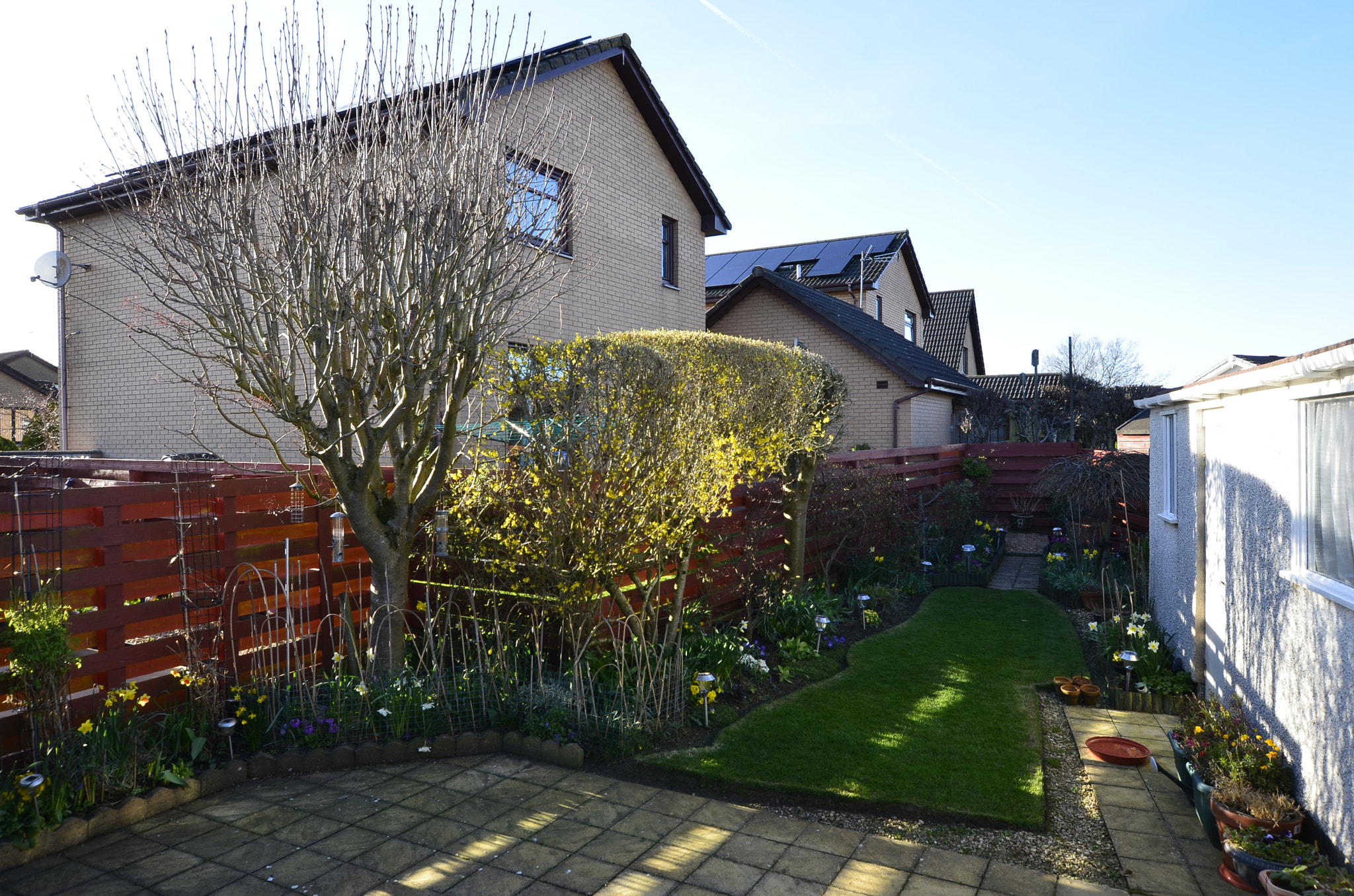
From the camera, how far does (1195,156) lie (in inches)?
460

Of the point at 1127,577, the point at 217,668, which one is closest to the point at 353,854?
the point at 217,668

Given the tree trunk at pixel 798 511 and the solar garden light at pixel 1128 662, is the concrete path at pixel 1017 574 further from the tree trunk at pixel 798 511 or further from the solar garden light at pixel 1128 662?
the solar garden light at pixel 1128 662

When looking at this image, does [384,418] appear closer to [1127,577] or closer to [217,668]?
[217,668]

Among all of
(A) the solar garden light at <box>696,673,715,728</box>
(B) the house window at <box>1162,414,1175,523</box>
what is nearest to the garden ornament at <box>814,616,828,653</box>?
(A) the solar garden light at <box>696,673,715,728</box>

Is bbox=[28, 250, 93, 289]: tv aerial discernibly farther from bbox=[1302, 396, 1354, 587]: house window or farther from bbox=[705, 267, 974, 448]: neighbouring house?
bbox=[1302, 396, 1354, 587]: house window

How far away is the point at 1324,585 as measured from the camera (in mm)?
3549

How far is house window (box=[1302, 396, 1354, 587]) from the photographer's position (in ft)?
11.4

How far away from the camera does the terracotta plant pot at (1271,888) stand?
3.04m

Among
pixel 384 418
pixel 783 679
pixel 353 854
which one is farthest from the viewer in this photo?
pixel 783 679

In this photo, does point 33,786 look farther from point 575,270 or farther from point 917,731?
point 575,270

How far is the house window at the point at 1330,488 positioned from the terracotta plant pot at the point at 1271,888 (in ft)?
4.16

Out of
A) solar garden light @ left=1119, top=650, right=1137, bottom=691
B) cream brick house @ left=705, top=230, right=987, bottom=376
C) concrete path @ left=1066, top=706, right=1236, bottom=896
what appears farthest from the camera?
cream brick house @ left=705, top=230, right=987, bottom=376

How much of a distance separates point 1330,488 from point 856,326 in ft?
52.6

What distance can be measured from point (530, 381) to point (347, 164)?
6.14 feet
